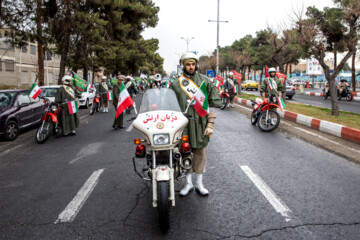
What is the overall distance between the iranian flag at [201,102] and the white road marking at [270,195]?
141 cm

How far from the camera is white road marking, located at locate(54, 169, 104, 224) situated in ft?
11.1

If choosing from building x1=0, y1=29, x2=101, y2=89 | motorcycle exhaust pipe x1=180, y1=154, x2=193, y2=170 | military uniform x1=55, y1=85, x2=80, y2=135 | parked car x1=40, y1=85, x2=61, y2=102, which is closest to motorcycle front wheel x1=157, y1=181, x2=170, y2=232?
motorcycle exhaust pipe x1=180, y1=154, x2=193, y2=170

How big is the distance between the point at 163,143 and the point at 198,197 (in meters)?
1.27

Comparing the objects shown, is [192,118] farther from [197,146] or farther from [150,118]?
[150,118]

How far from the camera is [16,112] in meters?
8.52

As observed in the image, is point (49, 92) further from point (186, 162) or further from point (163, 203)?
point (163, 203)

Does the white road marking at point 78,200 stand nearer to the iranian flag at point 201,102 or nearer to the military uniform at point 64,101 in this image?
the iranian flag at point 201,102

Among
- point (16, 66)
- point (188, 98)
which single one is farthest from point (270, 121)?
point (16, 66)

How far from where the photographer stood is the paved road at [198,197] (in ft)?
9.95

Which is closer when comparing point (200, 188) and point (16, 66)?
point (200, 188)

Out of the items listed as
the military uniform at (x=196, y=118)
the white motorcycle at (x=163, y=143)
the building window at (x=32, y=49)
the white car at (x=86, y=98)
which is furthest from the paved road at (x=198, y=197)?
the building window at (x=32, y=49)

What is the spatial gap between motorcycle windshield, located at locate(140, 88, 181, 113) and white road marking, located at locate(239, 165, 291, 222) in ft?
5.58

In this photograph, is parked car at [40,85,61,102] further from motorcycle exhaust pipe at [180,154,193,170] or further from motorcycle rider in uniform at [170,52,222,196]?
motorcycle exhaust pipe at [180,154,193,170]

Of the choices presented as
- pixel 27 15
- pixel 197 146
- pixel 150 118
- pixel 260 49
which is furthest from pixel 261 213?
pixel 260 49
